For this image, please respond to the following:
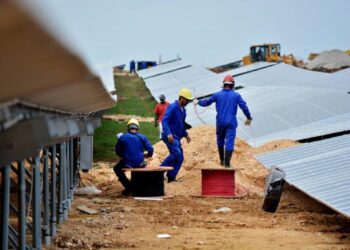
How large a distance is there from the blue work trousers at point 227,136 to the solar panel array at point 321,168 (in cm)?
106

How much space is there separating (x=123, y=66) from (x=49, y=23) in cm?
9346

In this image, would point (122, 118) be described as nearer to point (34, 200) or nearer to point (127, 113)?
point (127, 113)

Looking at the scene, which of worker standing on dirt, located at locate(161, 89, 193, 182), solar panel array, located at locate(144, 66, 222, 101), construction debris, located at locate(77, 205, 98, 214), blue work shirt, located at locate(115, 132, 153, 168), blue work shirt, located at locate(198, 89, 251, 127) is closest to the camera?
construction debris, located at locate(77, 205, 98, 214)

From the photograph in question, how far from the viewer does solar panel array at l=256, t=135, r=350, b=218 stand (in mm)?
8973

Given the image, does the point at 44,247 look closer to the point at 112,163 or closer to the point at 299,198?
the point at 299,198

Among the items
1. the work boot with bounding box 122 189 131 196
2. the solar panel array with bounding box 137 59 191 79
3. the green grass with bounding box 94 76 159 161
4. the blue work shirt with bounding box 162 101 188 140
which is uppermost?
the solar panel array with bounding box 137 59 191 79

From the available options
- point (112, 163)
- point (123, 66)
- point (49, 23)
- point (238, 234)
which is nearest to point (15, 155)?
point (49, 23)

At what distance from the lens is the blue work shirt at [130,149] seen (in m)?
12.6

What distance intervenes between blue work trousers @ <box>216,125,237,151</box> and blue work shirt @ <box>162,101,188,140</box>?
0.70m

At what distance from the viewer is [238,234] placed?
906cm

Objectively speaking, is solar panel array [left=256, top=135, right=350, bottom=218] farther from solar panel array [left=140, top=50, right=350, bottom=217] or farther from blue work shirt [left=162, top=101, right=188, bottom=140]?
blue work shirt [left=162, top=101, right=188, bottom=140]

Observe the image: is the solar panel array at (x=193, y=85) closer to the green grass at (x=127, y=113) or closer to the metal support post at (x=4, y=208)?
the green grass at (x=127, y=113)

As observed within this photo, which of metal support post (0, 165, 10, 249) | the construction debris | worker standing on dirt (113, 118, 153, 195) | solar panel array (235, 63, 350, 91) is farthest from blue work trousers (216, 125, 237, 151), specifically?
solar panel array (235, 63, 350, 91)

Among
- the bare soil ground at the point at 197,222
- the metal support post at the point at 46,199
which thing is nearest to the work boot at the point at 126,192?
the bare soil ground at the point at 197,222
